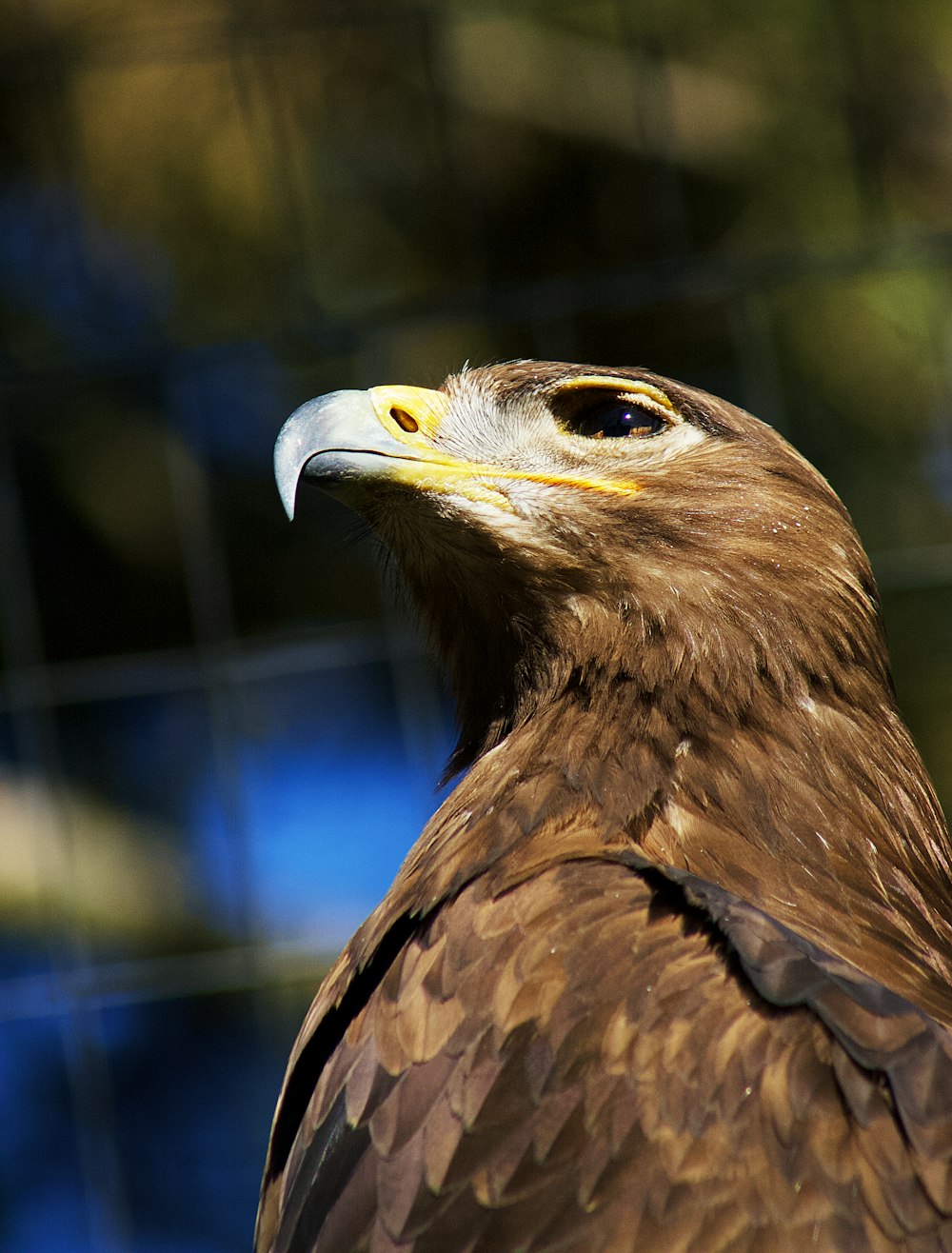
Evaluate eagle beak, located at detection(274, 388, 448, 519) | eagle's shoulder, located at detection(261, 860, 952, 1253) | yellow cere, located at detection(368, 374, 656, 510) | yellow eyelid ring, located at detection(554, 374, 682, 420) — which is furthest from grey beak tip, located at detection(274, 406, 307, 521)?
eagle's shoulder, located at detection(261, 860, 952, 1253)

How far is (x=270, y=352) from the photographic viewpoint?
4.62m

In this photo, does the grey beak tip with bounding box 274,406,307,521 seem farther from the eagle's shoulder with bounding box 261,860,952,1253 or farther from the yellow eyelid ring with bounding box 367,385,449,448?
the eagle's shoulder with bounding box 261,860,952,1253

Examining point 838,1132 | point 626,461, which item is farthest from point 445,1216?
point 626,461

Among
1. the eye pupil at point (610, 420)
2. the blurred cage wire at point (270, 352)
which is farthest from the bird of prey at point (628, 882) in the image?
the blurred cage wire at point (270, 352)

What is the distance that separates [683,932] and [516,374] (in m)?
0.95

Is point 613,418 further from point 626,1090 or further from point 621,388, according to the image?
point 626,1090

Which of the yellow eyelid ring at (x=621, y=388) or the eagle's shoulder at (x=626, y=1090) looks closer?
the eagle's shoulder at (x=626, y=1090)

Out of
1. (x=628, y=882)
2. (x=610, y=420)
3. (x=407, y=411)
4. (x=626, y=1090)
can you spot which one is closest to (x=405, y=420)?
(x=407, y=411)

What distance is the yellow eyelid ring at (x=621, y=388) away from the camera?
2.23 metres

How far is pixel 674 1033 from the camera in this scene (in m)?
1.52

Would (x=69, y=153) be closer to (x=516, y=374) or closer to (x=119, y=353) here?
(x=119, y=353)

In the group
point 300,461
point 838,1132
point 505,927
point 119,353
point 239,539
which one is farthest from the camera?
point 239,539

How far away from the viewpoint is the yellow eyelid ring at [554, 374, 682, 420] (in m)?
2.23

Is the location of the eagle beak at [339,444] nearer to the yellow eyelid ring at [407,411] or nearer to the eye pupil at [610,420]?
the yellow eyelid ring at [407,411]
